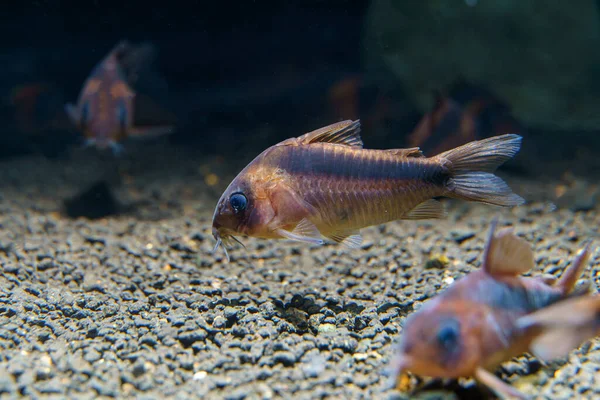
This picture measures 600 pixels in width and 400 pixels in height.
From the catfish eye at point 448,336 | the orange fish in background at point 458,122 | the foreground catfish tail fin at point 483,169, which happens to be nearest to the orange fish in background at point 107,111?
the orange fish in background at point 458,122

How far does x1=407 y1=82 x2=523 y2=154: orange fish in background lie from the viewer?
555 cm

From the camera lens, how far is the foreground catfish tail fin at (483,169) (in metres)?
2.88

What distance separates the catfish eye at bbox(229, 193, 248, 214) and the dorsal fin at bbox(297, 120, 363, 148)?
1.92 feet

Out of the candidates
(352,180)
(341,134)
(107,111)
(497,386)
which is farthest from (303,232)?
(107,111)

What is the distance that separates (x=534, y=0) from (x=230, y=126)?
6640 mm

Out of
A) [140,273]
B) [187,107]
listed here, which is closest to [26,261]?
[140,273]

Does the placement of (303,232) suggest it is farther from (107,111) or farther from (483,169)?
(107,111)

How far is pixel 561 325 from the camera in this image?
82.9 inches

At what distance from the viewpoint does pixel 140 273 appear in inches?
165

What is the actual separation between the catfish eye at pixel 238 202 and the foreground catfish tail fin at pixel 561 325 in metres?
1.77

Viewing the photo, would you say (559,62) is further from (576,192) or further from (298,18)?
(298,18)

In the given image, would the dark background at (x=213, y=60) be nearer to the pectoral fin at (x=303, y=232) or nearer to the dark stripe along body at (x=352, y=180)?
the dark stripe along body at (x=352, y=180)

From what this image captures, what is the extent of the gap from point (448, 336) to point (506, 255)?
612mm

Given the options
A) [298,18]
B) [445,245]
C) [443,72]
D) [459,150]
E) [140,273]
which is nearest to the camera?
[459,150]
